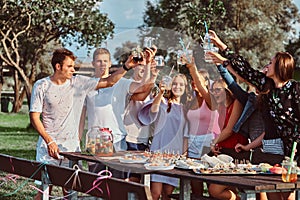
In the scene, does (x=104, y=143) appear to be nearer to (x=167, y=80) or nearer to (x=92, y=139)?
(x=92, y=139)

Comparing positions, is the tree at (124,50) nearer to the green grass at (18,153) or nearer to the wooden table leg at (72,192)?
the wooden table leg at (72,192)

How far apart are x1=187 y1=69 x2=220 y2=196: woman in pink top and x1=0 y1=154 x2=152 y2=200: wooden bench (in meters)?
1.43

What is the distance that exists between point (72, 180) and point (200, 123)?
1670 mm

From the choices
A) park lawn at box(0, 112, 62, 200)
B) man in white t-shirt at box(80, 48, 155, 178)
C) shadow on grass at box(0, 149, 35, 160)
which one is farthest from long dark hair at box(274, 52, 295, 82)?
shadow on grass at box(0, 149, 35, 160)

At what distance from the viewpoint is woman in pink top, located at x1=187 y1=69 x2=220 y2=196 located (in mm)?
5266

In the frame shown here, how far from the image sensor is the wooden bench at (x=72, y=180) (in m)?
3.42

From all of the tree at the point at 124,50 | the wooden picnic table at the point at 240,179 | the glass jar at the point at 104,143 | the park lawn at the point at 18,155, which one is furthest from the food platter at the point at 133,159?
the park lawn at the point at 18,155

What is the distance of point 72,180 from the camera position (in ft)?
13.2

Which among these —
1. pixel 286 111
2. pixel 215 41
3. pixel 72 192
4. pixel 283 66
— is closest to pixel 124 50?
pixel 215 41

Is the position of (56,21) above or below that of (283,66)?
above

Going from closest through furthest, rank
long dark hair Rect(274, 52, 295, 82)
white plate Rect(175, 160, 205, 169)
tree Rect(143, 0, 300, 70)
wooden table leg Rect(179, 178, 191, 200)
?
white plate Rect(175, 160, 205, 169), long dark hair Rect(274, 52, 295, 82), wooden table leg Rect(179, 178, 191, 200), tree Rect(143, 0, 300, 70)

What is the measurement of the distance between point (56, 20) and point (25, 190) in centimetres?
1744

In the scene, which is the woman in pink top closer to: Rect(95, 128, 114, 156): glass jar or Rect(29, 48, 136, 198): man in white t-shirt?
Rect(95, 128, 114, 156): glass jar

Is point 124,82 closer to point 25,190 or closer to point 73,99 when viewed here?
point 73,99
